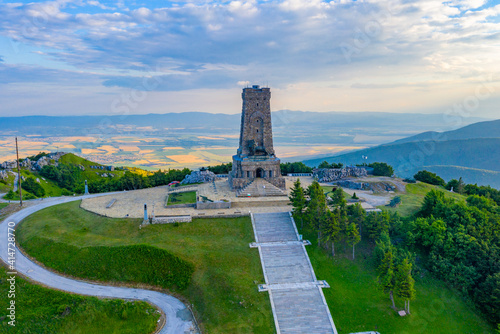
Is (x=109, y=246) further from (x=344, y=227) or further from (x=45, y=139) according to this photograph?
(x=45, y=139)

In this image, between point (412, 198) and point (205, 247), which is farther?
point (412, 198)

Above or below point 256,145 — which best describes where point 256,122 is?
above

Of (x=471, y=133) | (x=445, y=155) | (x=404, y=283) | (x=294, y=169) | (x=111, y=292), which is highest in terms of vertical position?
(x=471, y=133)

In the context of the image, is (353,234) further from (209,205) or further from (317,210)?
(209,205)

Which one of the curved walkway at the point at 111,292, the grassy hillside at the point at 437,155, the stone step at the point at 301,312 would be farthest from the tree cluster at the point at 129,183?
the grassy hillside at the point at 437,155

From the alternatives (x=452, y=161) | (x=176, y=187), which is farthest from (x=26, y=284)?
(x=452, y=161)

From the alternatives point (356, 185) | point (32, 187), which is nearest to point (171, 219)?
point (356, 185)

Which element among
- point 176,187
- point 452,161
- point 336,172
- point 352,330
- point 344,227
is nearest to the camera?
point 352,330

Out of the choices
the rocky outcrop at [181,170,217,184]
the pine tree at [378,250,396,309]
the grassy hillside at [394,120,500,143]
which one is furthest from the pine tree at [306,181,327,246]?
the grassy hillside at [394,120,500,143]
